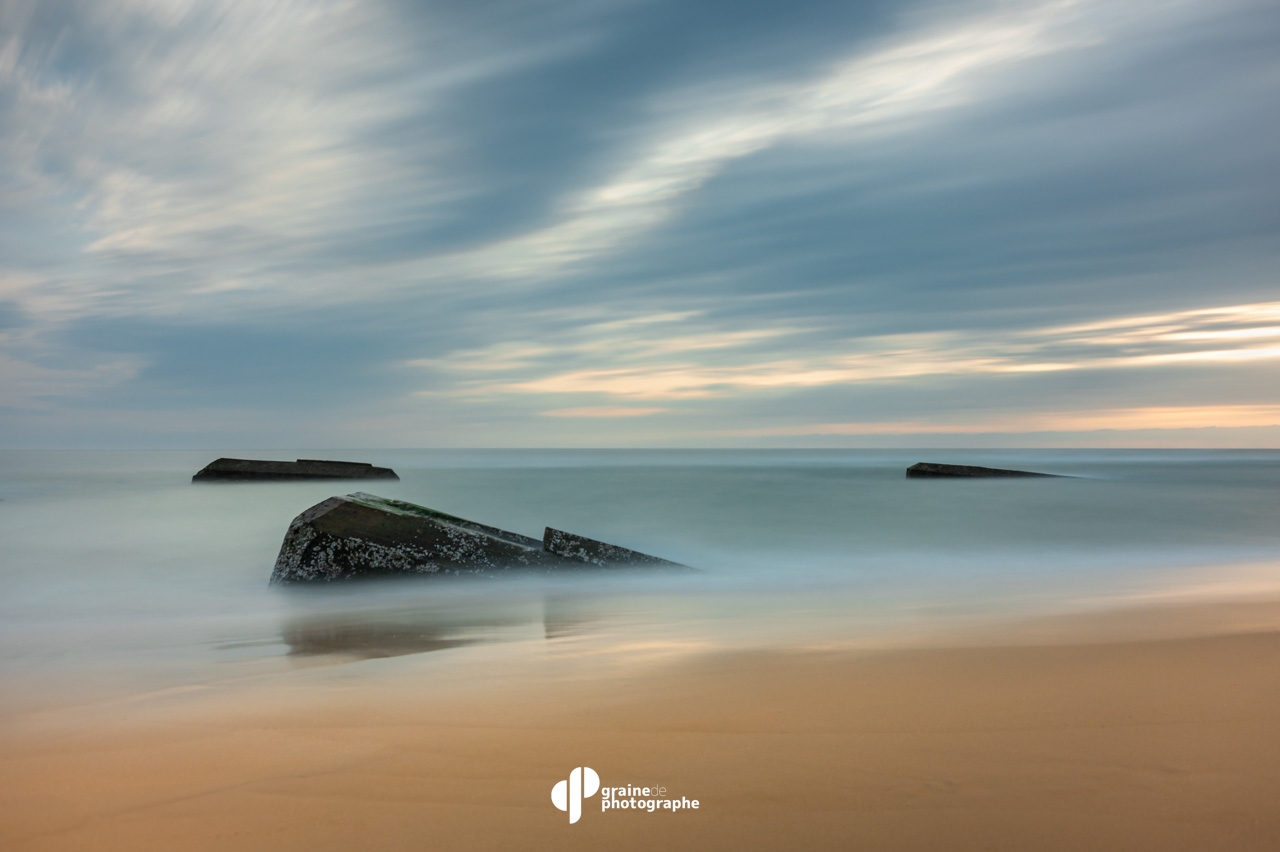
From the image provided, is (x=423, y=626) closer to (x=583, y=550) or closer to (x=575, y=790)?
(x=583, y=550)

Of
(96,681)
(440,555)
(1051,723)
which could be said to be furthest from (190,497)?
(1051,723)

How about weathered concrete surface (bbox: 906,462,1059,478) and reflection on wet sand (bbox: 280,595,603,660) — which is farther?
weathered concrete surface (bbox: 906,462,1059,478)

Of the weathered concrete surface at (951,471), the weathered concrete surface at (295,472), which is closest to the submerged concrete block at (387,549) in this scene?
the weathered concrete surface at (295,472)

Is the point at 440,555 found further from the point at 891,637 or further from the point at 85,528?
the point at 85,528

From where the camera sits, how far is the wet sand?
221 cm

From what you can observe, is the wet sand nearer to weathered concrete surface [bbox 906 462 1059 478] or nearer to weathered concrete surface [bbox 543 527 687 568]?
weathered concrete surface [bbox 543 527 687 568]

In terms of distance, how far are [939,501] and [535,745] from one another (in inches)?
794

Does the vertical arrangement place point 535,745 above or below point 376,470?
below

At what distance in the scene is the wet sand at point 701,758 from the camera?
86.8 inches

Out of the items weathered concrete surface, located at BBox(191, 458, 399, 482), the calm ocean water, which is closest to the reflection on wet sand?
the calm ocean water

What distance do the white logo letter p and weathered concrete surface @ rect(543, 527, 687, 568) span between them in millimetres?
5316

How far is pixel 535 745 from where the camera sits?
2846mm

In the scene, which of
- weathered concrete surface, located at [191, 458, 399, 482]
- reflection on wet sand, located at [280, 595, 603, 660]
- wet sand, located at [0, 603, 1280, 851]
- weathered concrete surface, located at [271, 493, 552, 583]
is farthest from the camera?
weathered concrete surface, located at [191, 458, 399, 482]

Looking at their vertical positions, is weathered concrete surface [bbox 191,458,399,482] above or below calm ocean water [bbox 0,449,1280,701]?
above
